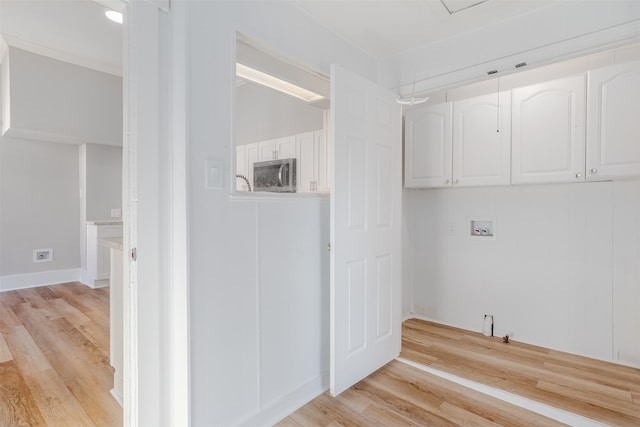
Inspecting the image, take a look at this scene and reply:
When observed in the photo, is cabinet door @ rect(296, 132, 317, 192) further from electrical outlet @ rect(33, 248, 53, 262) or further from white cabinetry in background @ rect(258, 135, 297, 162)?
electrical outlet @ rect(33, 248, 53, 262)

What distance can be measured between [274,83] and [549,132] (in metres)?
2.15

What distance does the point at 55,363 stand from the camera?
2.37m

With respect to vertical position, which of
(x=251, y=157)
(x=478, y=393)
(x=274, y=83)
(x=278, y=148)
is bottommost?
(x=478, y=393)

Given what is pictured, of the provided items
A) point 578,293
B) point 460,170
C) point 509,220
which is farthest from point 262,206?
point 578,293

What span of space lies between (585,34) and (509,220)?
152cm

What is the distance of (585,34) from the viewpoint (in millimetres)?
1887

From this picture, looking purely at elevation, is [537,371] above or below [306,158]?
below

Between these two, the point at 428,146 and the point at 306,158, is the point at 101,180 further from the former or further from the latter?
the point at 428,146

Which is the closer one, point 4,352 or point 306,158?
point 4,352

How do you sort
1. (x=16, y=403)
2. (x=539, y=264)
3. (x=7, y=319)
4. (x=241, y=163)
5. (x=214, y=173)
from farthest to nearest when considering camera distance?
(x=7, y=319) → (x=539, y=264) → (x=241, y=163) → (x=16, y=403) → (x=214, y=173)

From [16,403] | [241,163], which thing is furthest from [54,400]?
[241,163]

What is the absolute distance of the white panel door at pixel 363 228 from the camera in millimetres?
1975

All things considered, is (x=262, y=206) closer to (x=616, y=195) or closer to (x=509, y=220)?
(x=509, y=220)

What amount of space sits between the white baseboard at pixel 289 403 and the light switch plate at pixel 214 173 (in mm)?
1224
